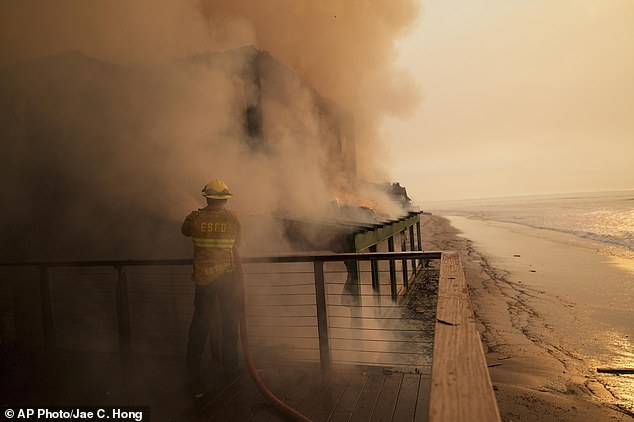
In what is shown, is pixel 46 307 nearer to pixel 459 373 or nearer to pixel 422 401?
pixel 422 401

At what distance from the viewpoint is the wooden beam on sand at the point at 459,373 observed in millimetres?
795

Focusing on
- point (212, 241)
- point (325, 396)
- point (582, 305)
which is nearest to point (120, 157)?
point (212, 241)

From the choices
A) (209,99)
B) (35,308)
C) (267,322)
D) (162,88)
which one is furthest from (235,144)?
(35,308)

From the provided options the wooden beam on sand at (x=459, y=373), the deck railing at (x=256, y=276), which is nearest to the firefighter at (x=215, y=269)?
the deck railing at (x=256, y=276)

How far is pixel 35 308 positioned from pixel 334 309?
151 inches

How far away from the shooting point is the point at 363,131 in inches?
512

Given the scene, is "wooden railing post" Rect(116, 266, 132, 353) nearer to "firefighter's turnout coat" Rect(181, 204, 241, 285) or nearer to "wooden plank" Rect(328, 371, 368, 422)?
"firefighter's turnout coat" Rect(181, 204, 241, 285)

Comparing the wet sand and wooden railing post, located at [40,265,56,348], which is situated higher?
wooden railing post, located at [40,265,56,348]

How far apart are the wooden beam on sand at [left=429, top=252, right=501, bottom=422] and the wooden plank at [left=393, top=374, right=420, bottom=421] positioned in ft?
3.88

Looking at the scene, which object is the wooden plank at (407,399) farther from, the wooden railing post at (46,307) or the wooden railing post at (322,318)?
the wooden railing post at (46,307)

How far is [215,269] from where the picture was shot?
9.25 ft

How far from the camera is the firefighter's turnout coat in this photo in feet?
9.16

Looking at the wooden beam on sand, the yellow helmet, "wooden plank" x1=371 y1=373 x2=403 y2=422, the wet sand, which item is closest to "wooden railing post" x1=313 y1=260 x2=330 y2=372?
"wooden plank" x1=371 y1=373 x2=403 y2=422

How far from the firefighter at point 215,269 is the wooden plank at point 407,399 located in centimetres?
133
